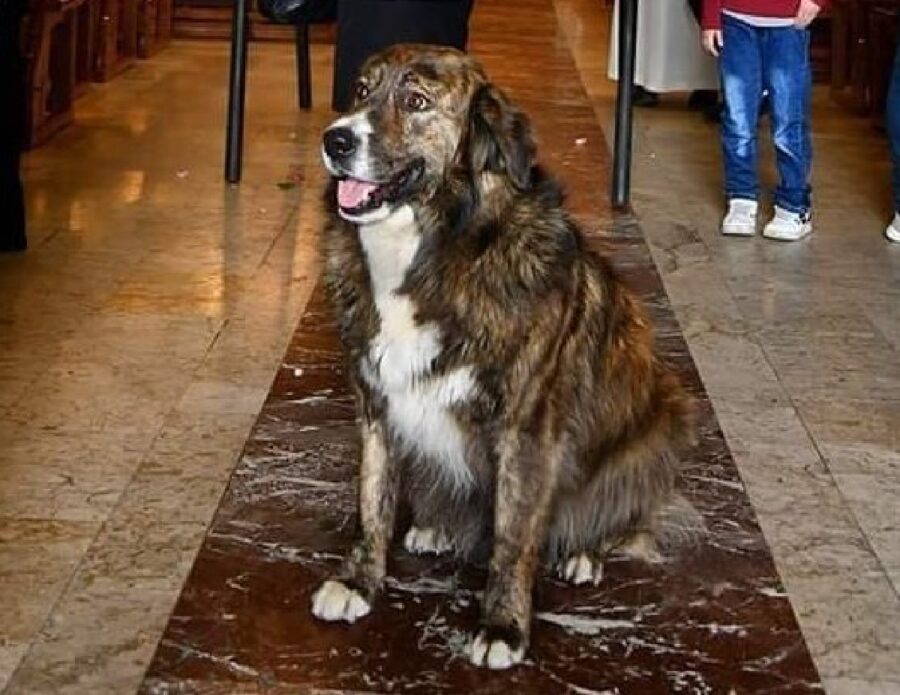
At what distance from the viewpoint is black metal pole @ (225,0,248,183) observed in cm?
546

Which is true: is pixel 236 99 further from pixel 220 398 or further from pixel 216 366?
pixel 220 398

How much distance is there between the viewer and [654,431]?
8.63 ft

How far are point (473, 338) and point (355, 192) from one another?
0.27 meters

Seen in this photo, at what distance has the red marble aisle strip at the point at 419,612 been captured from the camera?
7.38 feet

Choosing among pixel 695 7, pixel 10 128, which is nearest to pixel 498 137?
pixel 10 128

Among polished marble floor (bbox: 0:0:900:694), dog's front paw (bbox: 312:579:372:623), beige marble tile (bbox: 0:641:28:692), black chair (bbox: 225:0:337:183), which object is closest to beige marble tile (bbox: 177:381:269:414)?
polished marble floor (bbox: 0:0:900:694)

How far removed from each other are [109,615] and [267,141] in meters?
4.07

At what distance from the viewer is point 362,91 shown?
2.29m

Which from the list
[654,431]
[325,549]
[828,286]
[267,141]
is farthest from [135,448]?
[267,141]

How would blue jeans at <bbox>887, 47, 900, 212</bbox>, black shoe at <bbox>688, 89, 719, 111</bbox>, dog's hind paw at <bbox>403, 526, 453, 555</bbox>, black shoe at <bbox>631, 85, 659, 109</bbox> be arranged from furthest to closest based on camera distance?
1. black shoe at <bbox>631, 85, 659, 109</bbox>
2. black shoe at <bbox>688, 89, 719, 111</bbox>
3. blue jeans at <bbox>887, 47, 900, 212</bbox>
4. dog's hind paw at <bbox>403, 526, 453, 555</bbox>

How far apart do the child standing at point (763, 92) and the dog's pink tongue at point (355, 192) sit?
9.21 ft

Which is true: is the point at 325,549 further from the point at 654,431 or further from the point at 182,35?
the point at 182,35

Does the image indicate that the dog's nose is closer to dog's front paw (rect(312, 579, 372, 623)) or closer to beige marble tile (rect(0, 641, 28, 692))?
dog's front paw (rect(312, 579, 372, 623))

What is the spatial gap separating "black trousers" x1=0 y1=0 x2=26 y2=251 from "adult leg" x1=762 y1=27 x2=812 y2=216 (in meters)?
2.19
